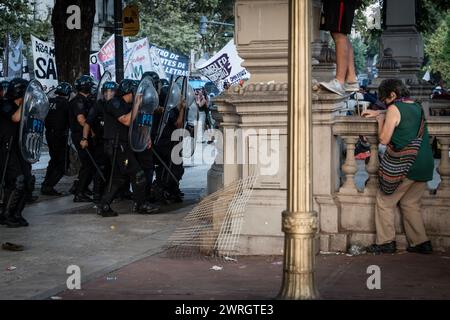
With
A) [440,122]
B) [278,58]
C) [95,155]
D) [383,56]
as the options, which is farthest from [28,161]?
[383,56]

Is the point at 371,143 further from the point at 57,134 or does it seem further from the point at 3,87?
the point at 57,134

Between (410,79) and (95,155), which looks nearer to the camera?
(95,155)

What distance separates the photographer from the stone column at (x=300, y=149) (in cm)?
588

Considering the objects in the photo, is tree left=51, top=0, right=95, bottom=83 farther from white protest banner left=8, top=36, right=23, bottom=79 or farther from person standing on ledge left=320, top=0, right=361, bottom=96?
person standing on ledge left=320, top=0, right=361, bottom=96

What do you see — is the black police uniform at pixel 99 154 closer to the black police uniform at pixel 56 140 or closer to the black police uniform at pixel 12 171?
the black police uniform at pixel 56 140

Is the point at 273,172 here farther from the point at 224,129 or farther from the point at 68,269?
the point at 68,269

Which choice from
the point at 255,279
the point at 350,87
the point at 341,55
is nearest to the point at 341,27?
the point at 341,55

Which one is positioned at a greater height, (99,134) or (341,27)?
(341,27)

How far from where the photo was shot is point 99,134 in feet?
45.5

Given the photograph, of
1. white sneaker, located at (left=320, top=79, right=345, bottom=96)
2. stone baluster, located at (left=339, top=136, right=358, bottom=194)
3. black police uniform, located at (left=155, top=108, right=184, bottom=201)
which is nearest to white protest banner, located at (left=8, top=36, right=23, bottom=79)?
black police uniform, located at (left=155, top=108, right=184, bottom=201)

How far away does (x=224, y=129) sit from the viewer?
9.23 meters

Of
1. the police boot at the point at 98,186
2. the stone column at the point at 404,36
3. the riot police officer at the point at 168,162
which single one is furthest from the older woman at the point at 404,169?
the stone column at the point at 404,36

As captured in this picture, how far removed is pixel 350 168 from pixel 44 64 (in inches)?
506

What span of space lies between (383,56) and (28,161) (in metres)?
11.8
